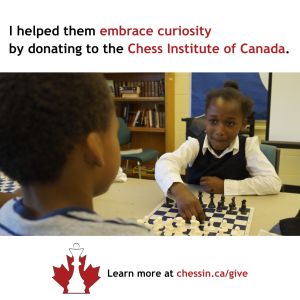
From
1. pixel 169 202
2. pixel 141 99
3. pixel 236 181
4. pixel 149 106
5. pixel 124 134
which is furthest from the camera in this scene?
pixel 149 106

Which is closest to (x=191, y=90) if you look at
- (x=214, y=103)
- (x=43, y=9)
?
(x=214, y=103)

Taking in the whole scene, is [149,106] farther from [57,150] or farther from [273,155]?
[57,150]

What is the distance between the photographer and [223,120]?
3.34 feet

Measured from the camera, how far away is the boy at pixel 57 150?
0.33 m

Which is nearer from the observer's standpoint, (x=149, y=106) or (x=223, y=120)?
(x=223, y=120)

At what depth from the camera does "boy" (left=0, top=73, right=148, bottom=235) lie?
0.33m

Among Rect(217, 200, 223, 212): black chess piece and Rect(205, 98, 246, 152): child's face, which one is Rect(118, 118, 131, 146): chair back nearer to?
Rect(205, 98, 246, 152): child's face

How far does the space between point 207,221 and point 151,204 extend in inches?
6.9

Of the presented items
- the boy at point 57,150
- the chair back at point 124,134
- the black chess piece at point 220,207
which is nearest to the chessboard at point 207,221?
the black chess piece at point 220,207
